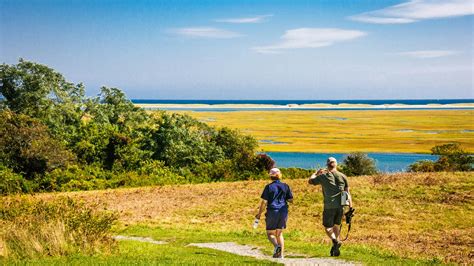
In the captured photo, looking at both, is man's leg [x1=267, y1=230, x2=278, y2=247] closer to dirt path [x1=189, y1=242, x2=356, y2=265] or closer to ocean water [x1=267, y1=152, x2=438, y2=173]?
dirt path [x1=189, y1=242, x2=356, y2=265]

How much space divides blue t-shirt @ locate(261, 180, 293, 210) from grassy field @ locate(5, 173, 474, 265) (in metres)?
1.36

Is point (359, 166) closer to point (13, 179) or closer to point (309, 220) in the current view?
point (309, 220)

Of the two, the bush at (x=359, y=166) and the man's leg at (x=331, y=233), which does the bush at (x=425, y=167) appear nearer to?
the bush at (x=359, y=166)

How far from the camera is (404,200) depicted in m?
27.8

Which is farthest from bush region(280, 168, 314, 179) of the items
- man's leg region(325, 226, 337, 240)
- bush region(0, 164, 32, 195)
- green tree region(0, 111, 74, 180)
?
man's leg region(325, 226, 337, 240)

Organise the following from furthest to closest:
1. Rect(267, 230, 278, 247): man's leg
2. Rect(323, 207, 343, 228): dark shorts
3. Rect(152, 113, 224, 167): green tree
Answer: Rect(152, 113, 224, 167): green tree
Rect(323, 207, 343, 228): dark shorts
Rect(267, 230, 278, 247): man's leg

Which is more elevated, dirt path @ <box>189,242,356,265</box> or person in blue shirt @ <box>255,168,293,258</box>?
person in blue shirt @ <box>255,168,293,258</box>

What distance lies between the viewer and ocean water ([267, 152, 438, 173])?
6482cm

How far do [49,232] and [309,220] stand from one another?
1378 cm

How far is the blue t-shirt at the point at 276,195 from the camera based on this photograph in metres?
12.5

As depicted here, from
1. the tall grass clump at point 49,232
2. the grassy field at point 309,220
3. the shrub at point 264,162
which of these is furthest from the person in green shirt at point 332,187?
the shrub at point 264,162

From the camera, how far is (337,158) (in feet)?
237

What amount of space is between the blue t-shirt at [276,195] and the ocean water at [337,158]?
165 ft

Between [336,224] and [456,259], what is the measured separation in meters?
3.11
